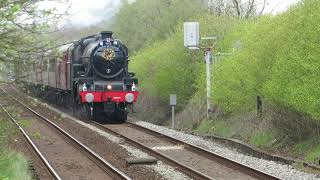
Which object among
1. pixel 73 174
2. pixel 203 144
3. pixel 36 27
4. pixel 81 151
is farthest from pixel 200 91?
pixel 36 27

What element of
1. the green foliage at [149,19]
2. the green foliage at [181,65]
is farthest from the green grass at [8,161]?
the green foliage at [149,19]

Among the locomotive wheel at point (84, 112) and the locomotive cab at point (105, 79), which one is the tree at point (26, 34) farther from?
the locomotive wheel at point (84, 112)

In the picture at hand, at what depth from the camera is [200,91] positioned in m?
26.6

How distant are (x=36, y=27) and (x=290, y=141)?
1080cm

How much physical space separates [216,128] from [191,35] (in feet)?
17.4

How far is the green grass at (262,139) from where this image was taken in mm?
17766

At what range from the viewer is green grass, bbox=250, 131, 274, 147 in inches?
699

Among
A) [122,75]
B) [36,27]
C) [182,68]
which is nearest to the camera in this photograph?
[36,27]

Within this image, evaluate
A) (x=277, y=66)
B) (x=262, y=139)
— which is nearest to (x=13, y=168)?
(x=277, y=66)

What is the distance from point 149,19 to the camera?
1881 inches

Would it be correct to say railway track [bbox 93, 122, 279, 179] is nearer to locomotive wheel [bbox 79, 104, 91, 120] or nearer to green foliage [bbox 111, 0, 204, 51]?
locomotive wheel [bbox 79, 104, 91, 120]

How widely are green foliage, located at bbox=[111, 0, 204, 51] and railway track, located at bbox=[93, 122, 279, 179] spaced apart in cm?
2013

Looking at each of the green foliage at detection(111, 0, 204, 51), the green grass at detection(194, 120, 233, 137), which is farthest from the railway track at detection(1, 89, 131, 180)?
the green foliage at detection(111, 0, 204, 51)

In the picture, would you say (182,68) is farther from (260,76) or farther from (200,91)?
(260,76)
